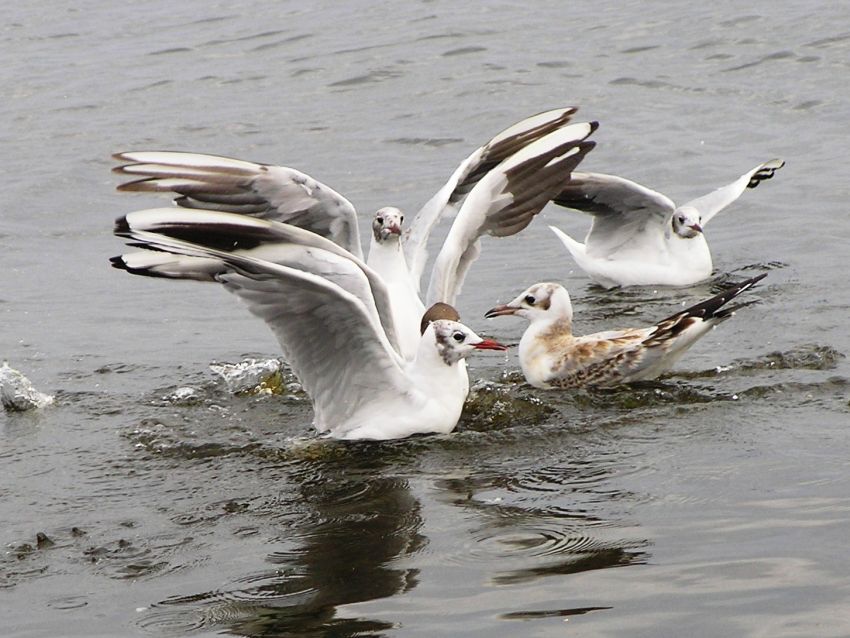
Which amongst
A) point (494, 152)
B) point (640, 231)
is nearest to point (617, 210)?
point (640, 231)

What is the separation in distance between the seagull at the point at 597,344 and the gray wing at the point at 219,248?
124 cm

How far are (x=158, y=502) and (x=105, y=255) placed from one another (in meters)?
5.93

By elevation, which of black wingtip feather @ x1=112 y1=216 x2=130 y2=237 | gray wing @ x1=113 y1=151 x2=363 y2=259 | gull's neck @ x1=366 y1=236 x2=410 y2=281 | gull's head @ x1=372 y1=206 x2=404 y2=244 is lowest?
gull's neck @ x1=366 y1=236 x2=410 y2=281

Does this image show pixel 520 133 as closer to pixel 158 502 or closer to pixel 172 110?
pixel 158 502

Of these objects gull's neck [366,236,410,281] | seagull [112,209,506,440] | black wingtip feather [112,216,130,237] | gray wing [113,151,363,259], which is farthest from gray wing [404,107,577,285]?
black wingtip feather [112,216,130,237]

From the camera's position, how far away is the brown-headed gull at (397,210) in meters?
9.03

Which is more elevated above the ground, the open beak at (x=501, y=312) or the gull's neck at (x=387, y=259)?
the gull's neck at (x=387, y=259)

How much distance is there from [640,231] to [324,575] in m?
6.87

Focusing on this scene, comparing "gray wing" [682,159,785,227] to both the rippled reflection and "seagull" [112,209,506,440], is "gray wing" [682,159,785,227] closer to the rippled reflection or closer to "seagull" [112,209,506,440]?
"seagull" [112,209,506,440]

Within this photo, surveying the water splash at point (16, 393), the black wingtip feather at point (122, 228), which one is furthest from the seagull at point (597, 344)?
the black wingtip feather at point (122, 228)

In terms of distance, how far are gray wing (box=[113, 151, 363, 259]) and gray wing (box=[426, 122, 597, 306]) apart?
1.95 feet

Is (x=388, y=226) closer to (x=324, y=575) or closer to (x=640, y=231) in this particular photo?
(x=640, y=231)

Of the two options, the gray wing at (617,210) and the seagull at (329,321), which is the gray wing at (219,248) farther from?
the gray wing at (617,210)

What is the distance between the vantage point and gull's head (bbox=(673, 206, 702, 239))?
448 inches
